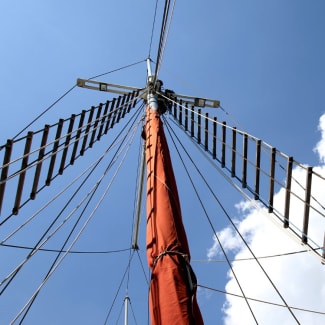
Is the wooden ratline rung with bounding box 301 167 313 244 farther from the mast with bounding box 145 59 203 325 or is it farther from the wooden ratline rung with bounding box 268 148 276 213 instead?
the mast with bounding box 145 59 203 325

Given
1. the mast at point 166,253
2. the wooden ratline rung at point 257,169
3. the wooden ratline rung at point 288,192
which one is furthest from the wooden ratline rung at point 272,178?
the mast at point 166,253

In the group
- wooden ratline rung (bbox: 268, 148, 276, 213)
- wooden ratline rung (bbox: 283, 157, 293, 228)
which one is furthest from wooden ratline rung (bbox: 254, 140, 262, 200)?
wooden ratline rung (bbox: 283, 157, 293, 228)

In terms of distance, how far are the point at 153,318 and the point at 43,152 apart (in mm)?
4876

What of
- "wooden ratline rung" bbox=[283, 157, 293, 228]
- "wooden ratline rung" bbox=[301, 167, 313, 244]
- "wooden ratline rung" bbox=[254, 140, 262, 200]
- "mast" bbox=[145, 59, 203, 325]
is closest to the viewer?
"mast" bbox=[145, 59, 203, 325]

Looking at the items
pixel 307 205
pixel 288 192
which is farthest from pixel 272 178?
pixel 307 205

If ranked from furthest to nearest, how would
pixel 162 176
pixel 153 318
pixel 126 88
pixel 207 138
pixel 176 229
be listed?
1. pixel 126 88
2. pixel 207 138
3. pixel 162 176
4. pixel 176 229
5. pixel 153 318

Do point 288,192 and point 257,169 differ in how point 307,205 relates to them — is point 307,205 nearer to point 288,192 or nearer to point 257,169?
point 288,192

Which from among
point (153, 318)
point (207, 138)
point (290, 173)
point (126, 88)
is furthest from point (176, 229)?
point (126, 88)

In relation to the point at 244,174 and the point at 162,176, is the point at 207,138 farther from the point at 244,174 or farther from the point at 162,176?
the point at 162,176

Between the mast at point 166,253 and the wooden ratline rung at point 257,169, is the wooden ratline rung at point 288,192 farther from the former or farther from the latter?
the mast at point 166,253

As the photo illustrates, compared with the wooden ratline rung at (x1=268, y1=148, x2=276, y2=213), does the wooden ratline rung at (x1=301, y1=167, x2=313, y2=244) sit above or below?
below

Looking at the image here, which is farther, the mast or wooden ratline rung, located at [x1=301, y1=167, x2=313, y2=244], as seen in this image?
wooden ratline rung, located at [x1=301, y1=167, x2=313, y2=244]

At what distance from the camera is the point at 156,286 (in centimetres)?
552

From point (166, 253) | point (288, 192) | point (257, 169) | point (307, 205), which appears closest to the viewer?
point (166, 253)
